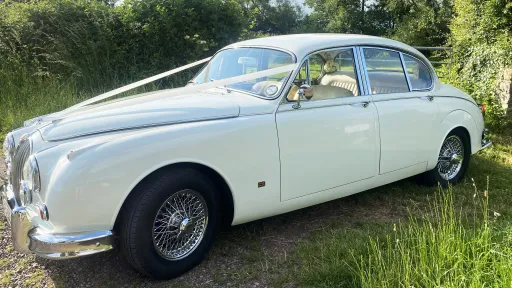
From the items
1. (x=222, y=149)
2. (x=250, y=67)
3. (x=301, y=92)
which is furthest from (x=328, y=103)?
(x=222, y=149)

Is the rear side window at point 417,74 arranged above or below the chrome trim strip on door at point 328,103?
above

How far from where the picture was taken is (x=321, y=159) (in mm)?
3570

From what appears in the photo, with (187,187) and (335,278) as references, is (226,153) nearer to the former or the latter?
(187,187)

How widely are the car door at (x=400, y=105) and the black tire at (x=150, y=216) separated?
77.4 inches

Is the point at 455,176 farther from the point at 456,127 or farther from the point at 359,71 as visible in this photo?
the point at 359,71

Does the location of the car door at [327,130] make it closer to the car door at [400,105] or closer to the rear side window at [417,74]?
the car door at [400,105]

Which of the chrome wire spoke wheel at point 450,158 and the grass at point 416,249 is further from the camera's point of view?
the chrome wire spoke wheel at point 450,158

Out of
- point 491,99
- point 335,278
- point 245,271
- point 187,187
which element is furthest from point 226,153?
point 491,99

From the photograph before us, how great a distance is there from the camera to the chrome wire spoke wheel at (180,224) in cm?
295

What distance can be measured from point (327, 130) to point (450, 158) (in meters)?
2.15

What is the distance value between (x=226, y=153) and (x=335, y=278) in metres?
1.19

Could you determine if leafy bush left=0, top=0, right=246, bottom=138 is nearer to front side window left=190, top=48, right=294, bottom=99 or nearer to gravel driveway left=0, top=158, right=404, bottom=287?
front side window left=190, top=48, right=294, bottom=99

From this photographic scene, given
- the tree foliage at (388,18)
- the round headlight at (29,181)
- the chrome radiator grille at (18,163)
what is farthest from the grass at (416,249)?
the tree foliage at (388,18)

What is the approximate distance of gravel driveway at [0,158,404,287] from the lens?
3029mm
